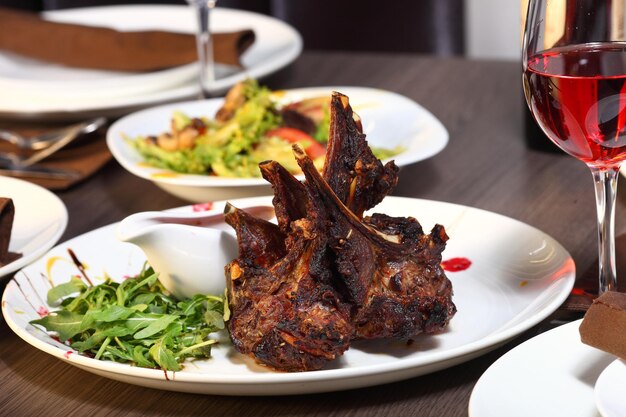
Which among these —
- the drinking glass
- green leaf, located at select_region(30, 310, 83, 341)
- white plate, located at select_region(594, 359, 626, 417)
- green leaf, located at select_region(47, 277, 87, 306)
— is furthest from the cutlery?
white plate, located at select_region(594, 359, 626, 417)

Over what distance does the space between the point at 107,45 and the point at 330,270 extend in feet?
4.96

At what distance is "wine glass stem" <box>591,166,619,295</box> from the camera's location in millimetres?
981

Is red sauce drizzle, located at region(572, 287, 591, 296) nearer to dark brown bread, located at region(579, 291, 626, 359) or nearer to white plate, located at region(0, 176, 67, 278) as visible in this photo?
dark brown bread, located at region(579, 291, 626, 359)

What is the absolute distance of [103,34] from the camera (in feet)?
7.54

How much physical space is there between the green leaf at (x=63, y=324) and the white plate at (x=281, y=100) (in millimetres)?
438

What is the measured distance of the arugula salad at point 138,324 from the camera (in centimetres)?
93

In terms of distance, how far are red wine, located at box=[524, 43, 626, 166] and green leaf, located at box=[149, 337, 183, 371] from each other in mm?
446

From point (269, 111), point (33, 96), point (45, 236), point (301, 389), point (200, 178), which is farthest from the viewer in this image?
point (33, 96)

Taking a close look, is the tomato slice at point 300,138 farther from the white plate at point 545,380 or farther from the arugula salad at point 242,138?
the white plate at point 545,380

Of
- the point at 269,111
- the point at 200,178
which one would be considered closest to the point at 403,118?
the point at 269,111

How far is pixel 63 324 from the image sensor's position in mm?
993

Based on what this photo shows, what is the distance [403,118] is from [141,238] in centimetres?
82

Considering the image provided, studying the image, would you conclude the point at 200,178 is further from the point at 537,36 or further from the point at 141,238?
the point at 537,36

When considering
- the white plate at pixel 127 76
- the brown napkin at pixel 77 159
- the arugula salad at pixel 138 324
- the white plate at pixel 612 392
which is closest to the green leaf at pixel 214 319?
the arugula salad at pixel 138 324
